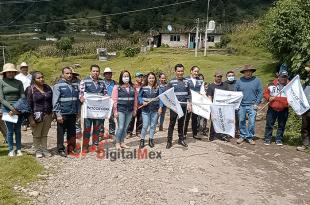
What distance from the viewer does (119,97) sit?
9.15 metres

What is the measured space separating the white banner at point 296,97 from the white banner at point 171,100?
120 inches

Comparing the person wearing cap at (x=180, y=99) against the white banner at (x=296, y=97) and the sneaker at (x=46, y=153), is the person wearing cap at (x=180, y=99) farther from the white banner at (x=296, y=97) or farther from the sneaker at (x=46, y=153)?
the sneaker at (x=46, y=153)

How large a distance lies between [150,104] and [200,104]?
159 cm

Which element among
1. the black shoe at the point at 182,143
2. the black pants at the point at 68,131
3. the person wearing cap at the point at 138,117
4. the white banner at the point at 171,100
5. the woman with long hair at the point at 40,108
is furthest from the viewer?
the person wearing cap at the point at 138,117

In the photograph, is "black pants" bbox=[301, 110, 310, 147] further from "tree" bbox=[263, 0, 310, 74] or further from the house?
the house

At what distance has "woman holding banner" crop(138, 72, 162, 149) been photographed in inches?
373

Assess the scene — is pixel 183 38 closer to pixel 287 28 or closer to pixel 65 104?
pixel 287 28

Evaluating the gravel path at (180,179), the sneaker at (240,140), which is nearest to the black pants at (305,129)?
the gravel path at (180,179)

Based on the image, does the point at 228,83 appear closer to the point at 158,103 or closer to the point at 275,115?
the point at 275,115

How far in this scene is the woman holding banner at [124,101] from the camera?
30.0 ft

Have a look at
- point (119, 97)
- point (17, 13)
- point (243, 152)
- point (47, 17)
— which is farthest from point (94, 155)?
point (17, 13)

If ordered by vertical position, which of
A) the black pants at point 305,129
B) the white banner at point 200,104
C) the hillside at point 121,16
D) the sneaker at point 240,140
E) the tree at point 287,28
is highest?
the hillside at point 121,16

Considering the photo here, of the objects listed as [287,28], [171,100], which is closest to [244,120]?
[171,100]

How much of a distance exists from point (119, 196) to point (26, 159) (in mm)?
2752
